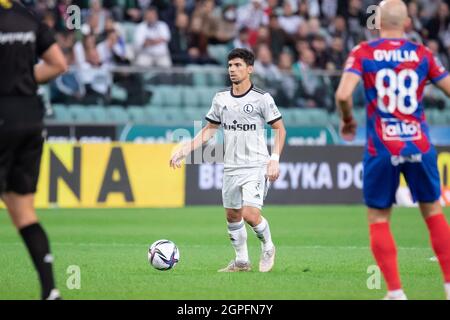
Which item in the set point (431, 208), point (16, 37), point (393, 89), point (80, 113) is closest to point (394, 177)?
point (431, 208)

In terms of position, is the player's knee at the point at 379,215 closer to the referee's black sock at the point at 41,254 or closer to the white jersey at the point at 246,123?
the referee's black sock at the point at 41,254

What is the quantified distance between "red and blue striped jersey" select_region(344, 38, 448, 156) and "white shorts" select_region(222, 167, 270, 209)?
2.89 metres

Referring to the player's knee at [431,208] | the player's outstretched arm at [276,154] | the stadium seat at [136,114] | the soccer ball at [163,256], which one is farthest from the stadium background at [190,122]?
the player's knee at [431,208]

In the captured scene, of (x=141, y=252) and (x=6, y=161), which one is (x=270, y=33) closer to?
(x=141, y=252)

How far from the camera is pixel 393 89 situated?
776 centimetres

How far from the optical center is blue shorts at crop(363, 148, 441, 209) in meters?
7.74

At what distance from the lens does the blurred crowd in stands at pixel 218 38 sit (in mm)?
20453

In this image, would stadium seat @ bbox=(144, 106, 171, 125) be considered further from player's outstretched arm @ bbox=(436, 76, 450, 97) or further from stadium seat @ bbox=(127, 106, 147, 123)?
player's outstretched arm @ bbox=(436, 76, 450, 97)

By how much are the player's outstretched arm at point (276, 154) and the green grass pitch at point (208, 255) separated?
97 centimetres

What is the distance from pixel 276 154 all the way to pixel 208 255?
227 cm

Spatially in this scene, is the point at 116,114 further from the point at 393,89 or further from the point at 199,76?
the point at 393,89

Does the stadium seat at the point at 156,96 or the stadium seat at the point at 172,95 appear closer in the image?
the stadium seat at the point at 156,96
